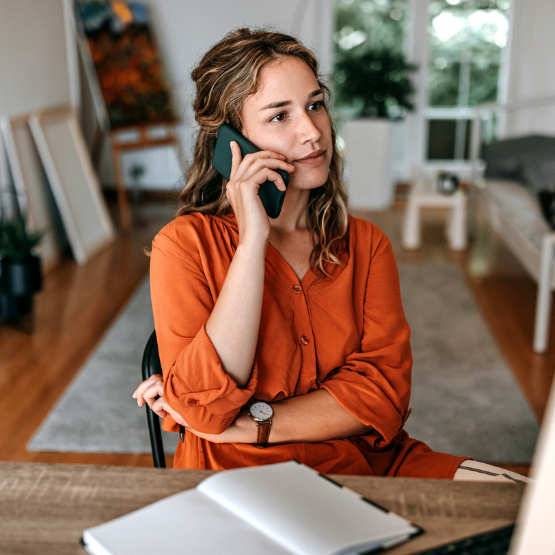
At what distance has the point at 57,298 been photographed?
11.6 ft

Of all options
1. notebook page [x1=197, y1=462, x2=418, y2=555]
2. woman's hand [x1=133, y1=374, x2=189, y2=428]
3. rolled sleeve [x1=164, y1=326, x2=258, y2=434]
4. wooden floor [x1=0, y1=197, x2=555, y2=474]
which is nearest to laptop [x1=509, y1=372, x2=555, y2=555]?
notebook page [x1=197, y1=462, x2=418, y2=555]

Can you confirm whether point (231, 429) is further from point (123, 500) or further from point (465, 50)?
point (465, 50)

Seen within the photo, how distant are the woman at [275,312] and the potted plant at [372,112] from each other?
4498mm

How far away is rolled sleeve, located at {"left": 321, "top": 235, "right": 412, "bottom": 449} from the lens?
1.15 m

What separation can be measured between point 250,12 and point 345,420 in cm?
555

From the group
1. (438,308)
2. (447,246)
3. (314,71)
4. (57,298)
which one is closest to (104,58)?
(57,298)

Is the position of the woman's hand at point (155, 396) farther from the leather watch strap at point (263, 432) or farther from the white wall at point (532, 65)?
the white wall at point (532, 65)

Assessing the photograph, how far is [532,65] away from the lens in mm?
5891

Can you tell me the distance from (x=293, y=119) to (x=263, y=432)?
A: 22.4 inches

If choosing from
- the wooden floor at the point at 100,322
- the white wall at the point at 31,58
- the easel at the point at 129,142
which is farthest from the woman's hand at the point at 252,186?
the easel at the point at 129,142

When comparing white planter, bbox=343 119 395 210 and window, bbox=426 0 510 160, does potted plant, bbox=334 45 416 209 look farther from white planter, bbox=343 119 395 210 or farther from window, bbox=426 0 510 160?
window, bbox=426 0 510 160

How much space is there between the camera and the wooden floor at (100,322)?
2.32 m

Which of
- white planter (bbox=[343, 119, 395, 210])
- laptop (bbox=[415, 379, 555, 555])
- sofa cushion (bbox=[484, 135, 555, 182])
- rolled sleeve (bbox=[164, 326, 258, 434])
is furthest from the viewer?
white planter (bbox=[343, 119, 395, 210])

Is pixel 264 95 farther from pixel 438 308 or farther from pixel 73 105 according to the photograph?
pixel 73 105
